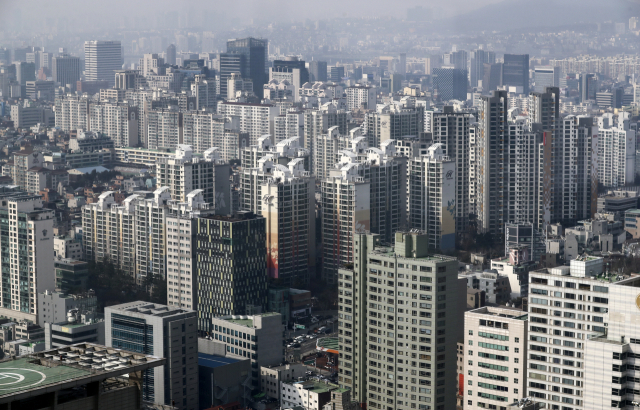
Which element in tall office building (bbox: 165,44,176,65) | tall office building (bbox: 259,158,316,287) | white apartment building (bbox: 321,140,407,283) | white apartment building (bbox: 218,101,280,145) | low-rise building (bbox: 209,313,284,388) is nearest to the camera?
low-rise building (bbox: 209,313,284,388)

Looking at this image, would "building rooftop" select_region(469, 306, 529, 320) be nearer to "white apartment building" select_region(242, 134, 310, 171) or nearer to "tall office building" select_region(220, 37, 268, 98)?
"white apartment building" select_region(242, 134, 310, 171)

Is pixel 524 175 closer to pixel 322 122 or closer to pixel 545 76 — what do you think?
pixel 322 122

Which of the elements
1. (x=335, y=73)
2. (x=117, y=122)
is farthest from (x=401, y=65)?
(x=117, y=122)

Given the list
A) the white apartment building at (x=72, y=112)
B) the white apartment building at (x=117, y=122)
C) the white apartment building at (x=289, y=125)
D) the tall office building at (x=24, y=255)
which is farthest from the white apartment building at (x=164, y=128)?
the tall office building at (x=24, y=255)

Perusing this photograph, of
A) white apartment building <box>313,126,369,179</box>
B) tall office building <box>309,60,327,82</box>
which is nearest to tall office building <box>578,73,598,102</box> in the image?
tall office building <box>309,60,327,82</box>

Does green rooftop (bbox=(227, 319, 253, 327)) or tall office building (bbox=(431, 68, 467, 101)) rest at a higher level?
tall office building (bbox=(431, 68, 467, 101))

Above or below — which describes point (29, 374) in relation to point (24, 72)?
below
